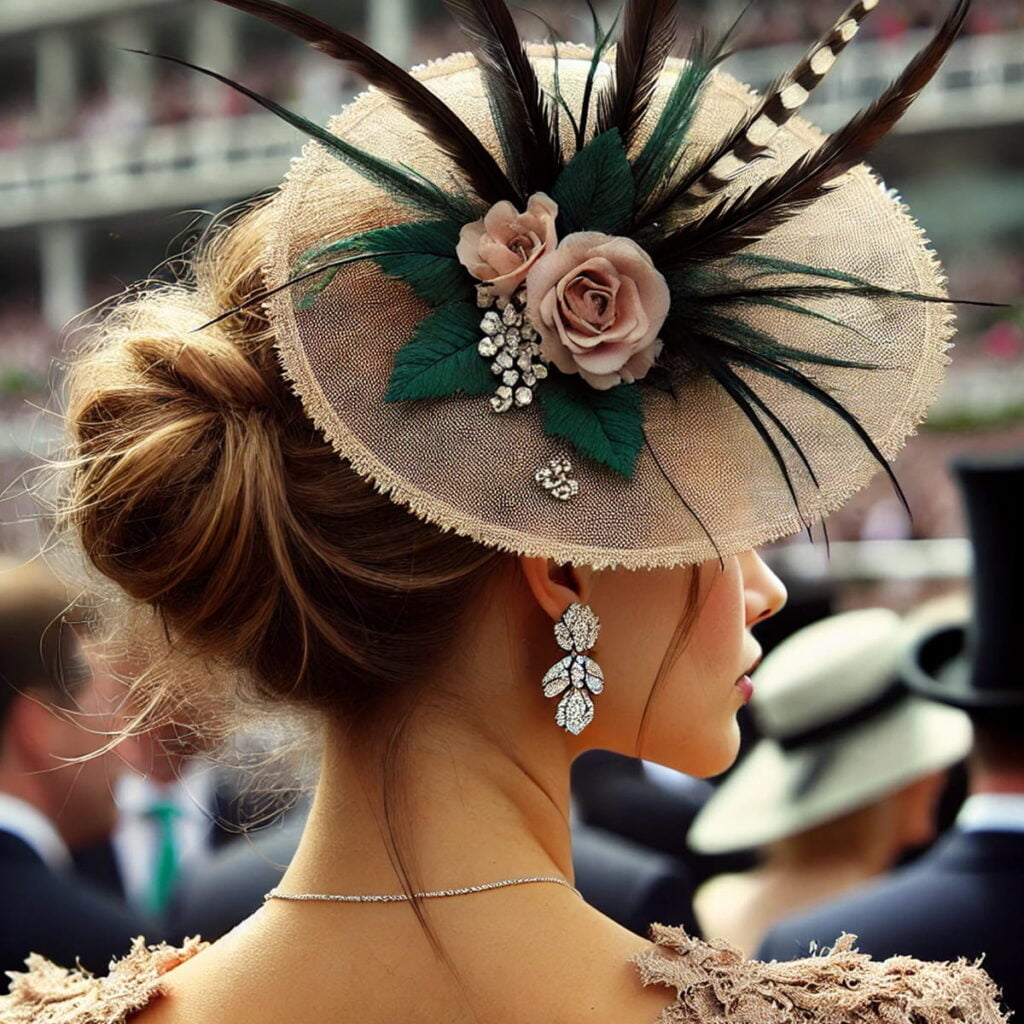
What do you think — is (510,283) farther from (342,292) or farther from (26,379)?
(26,379)

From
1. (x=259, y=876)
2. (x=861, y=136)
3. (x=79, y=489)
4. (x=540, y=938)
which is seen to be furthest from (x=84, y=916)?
(x=861, y=136)

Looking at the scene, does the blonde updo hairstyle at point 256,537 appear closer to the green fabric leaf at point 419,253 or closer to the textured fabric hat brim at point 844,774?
the green fabric leaf at point 419,253

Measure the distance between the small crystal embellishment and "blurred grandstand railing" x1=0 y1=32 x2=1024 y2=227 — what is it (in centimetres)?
1593

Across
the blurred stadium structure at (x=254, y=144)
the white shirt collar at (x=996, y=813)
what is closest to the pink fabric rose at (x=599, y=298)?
the white shirt collar at (x=996, y=813)

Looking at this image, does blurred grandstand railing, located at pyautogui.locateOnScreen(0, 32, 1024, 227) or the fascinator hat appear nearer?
the fascinator hat

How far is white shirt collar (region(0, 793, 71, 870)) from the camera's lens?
279 cm

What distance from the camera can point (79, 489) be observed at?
4.56 ft

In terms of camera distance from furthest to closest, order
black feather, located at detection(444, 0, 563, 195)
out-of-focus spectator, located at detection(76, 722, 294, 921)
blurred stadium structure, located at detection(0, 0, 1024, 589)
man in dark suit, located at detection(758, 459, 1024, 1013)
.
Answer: blurred stadium structure, located at detection(0, 0, 1024, 589) → out-of-focus spectator, located at detection(76, 722, 294, 921) → man in dark suit, located at detection(758, 459, 1024, 1013) → black feather, located at detection(444, 0, 563, 195)

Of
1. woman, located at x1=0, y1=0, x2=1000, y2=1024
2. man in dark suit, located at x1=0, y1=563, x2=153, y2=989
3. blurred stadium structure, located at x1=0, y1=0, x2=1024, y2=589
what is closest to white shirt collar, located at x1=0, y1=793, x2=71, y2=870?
man in dark suit, located at x1=0, y1=563, x2=153, y2=989

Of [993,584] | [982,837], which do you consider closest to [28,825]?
[982,837]

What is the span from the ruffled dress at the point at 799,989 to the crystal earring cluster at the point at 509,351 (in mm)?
486

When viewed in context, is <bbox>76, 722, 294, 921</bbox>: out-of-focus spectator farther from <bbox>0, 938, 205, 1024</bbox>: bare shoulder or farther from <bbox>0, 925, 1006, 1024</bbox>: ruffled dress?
<bbox>0, 925, 1006, 1024</bbox>: ruffled dress

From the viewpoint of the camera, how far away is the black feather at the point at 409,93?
123cm

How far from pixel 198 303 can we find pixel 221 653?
36 centimetres
